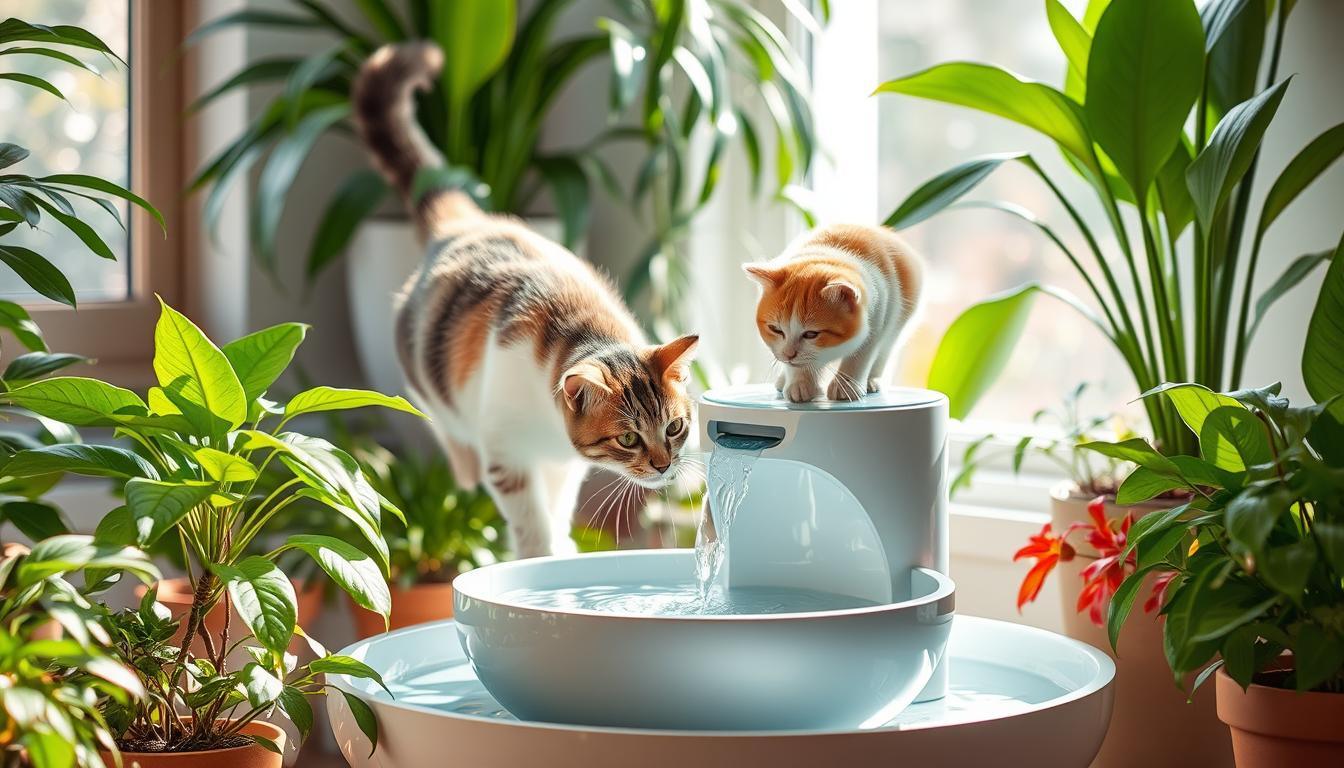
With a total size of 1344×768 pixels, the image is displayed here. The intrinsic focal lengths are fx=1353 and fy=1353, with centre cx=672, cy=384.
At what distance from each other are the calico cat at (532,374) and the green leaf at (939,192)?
0.69 ft

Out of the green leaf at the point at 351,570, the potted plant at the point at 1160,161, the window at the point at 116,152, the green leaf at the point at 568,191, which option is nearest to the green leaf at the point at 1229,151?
the potted plant at the point at 1160,161

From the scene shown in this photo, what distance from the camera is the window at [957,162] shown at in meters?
1.69

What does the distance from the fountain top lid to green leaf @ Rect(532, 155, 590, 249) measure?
754 millimetres

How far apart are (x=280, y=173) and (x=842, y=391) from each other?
1.00 m

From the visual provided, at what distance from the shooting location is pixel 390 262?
191 centimetres

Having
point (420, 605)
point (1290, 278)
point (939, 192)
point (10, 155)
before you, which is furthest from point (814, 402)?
point (420, 605)

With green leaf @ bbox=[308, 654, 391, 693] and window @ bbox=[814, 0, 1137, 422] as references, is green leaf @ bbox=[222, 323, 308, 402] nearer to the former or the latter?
green leaf @ bbox=[308, 654, 391, 693]

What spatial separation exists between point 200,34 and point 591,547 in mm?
882

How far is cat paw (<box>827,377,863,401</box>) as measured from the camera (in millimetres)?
1005

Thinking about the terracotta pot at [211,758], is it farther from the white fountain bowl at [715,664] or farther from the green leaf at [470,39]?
the green leaf at [470,39]

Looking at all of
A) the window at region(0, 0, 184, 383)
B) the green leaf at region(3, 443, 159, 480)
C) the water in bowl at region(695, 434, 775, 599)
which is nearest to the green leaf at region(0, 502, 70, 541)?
the green leaf at region(3, 443, 159, 480)

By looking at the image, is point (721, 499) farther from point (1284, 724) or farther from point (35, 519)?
point (35, 519)

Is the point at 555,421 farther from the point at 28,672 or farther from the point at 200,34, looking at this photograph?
the point at 200,34

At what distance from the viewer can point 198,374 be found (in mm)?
850
